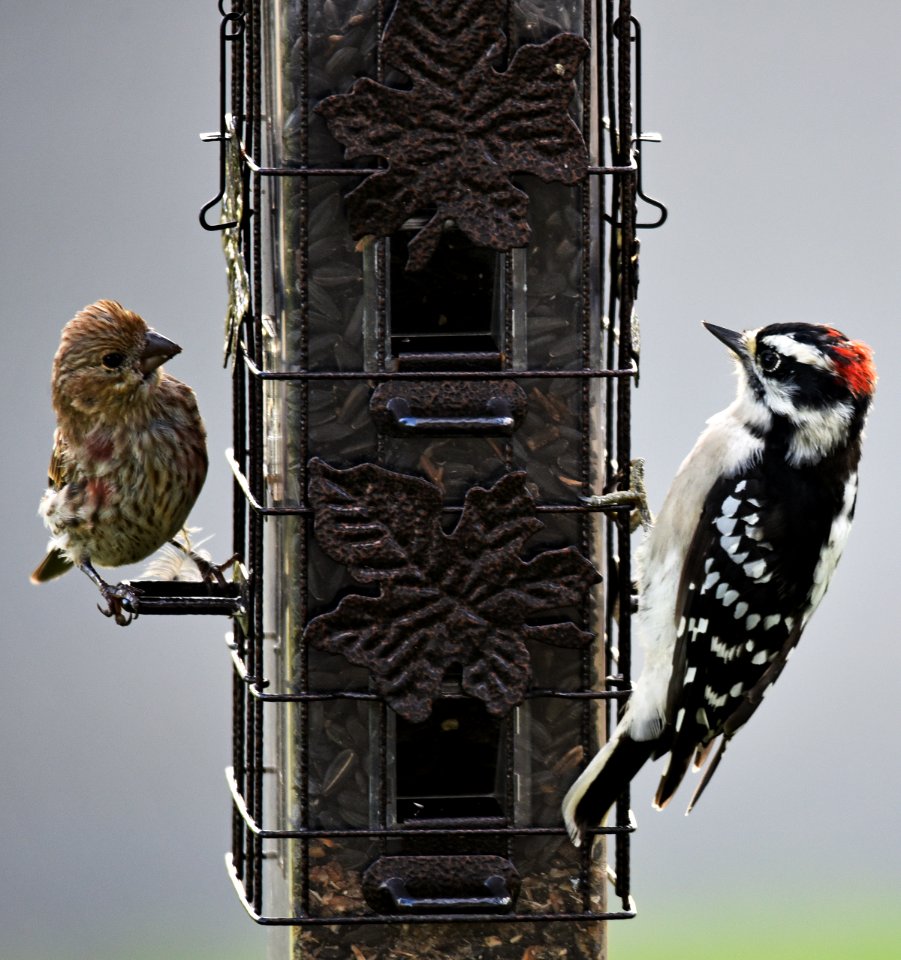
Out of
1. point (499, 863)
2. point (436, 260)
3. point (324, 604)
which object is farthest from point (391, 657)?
point (436, 260)

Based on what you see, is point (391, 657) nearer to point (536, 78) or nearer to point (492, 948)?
point (492, 948)

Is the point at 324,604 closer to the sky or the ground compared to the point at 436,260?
closer to the ground

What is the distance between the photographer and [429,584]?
→ 15.3 feet

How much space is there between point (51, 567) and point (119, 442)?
0.67m

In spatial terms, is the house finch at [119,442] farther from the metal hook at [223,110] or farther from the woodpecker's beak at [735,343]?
the woodpecker's beak at [735,343]

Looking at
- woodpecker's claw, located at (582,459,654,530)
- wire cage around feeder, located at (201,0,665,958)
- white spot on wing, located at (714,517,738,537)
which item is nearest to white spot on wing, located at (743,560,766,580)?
white spot on wing, located at (714,517,738,537)

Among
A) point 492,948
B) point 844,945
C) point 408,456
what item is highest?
point 408,456

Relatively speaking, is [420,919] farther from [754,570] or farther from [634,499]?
[754,570]

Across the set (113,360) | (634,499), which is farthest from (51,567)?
(634,499)

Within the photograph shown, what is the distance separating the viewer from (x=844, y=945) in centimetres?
1105

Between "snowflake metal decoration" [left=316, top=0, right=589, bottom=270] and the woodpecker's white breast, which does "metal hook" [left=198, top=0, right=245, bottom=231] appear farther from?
the woodpecker's white breast

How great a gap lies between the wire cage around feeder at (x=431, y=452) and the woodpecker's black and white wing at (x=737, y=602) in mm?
333

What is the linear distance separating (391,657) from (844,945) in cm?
718

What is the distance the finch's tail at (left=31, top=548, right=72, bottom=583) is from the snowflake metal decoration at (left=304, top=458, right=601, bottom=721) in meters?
1.76
